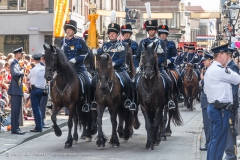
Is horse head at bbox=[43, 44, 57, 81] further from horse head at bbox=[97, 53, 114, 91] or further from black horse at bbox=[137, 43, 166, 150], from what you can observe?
black horse at bbox=[137, 43, 166, 150]

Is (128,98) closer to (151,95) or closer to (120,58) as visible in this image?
(151,95)

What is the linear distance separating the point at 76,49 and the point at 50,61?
4.12 ft

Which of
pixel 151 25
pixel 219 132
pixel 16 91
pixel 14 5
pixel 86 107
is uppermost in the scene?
pixel 14 5

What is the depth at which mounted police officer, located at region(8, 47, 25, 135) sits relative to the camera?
664 inches

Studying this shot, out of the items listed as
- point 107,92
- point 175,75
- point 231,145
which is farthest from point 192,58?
point 231,145

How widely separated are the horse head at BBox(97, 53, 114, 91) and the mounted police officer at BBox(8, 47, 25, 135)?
329 cm

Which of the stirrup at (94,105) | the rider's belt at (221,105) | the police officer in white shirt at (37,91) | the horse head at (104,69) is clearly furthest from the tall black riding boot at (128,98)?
the rider's belt at (221,105)

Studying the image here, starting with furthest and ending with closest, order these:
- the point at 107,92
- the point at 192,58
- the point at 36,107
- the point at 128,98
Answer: the point at 192,58 → the point at 36,107 → the point at 128,98 → the point at 107,92

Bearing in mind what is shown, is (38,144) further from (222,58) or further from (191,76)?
(191,76)

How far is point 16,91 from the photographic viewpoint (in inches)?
671

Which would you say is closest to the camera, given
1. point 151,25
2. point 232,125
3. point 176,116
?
point 232,125

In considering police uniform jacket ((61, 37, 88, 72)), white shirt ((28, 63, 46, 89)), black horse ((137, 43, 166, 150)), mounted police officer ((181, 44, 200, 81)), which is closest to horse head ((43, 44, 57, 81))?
police uniform jacket ((61, 37, 88, 72))

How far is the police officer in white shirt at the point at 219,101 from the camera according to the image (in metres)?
10.7

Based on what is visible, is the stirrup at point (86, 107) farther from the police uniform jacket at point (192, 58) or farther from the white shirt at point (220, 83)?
the police uniform jacket at point (192, 58)
